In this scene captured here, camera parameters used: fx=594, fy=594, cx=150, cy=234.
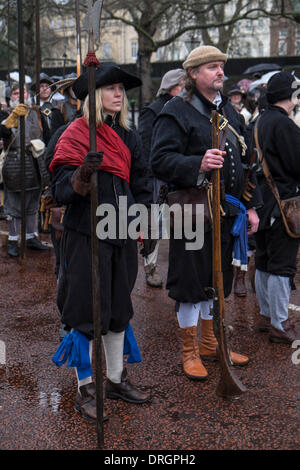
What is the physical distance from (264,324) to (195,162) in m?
1.84

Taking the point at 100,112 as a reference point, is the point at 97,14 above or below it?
above

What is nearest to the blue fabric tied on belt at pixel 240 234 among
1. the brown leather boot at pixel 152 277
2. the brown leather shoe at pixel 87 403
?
the brown leather shoe at pixel 87 403

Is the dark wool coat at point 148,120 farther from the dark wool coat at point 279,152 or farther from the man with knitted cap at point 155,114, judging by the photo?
the dark wool coat at point 279,152

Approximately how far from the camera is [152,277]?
6.18 m

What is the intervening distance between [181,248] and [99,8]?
169 cm

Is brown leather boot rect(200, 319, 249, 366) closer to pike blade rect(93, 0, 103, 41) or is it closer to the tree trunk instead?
pike blade rect(93, 0, 103, 41)

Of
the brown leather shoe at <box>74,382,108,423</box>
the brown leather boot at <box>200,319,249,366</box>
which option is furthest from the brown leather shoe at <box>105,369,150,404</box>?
the brown leather boot at <box>200,319,249,366</box>

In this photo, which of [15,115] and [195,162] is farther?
[15,115]

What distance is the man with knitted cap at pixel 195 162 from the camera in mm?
3773

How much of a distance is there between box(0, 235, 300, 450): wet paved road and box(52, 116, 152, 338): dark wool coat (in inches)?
21.3

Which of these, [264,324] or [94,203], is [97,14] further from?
[264,324]

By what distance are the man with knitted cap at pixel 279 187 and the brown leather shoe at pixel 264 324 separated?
167 millimetres

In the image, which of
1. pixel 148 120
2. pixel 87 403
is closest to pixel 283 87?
pixel 148 120

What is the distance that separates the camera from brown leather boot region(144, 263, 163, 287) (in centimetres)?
613
